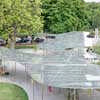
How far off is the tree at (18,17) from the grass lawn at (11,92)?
5.64 m

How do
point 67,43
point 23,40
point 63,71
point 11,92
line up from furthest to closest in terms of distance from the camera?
point 23,40 < point 67,43 < point 11,92 < point 63,71

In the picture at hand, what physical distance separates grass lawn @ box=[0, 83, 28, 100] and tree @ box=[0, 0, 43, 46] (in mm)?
5637

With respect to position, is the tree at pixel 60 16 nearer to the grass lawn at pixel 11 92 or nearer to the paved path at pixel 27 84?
the paved path at pixel 27 84

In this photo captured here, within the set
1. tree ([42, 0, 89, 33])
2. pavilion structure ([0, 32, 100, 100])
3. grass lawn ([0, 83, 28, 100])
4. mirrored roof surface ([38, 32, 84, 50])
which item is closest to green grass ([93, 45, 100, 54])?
mirrored roof surface ([38, 32, 84, 50])

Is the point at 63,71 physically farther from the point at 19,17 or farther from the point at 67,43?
the point at 19,17

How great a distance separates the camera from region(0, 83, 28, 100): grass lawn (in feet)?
36.5

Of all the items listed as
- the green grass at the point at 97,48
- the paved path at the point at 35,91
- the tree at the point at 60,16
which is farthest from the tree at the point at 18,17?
the tree at the point at 60,16

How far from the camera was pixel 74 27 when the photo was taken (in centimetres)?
2441

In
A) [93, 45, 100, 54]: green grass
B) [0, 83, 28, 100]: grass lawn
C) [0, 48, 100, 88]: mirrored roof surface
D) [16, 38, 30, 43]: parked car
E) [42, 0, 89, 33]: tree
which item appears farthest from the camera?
[16, 38, 30, 43]: parked car

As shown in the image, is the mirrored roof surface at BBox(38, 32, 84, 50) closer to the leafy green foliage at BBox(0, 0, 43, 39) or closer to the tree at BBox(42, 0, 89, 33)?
the leafy green foliage at BBox(0, 0, 43, 39)

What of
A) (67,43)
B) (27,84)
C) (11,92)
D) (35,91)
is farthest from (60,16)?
(11,92)

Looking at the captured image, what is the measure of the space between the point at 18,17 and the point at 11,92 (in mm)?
6785

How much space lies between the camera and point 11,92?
1183cm

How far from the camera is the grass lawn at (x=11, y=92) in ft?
36.5
